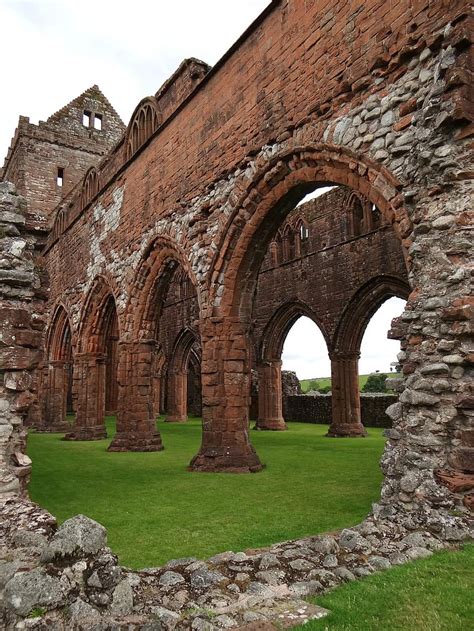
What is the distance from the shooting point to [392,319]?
482 cm

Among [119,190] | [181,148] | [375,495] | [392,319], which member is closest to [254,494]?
[375,495]

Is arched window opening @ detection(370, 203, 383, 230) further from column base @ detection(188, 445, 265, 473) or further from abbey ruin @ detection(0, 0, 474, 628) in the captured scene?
column base @ detection(188, 445, 265, 473)

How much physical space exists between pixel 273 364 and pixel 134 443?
7.98 m

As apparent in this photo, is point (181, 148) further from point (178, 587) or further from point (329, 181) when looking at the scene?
point (178, 587)

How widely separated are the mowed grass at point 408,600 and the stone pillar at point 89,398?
11.8m

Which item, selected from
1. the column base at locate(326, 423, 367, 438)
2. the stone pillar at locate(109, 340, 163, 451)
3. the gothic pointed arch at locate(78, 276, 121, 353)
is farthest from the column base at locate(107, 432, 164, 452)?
the column base at locate(326, 423, 367, 438)

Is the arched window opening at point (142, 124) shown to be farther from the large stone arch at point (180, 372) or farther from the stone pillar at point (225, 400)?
the large stone arch at point (180, 372)

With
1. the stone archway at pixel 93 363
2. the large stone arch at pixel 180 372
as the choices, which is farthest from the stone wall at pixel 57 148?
the stone archway at pixel 93 363

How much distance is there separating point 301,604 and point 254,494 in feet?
11.4

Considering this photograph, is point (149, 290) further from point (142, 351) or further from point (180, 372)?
point (180, 372)

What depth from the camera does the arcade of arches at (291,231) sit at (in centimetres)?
437

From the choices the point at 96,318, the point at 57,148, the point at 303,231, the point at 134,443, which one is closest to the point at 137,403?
the point at 134,443

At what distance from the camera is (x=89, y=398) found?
1374cm

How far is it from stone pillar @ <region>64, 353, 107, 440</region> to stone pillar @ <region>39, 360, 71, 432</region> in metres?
3.07
